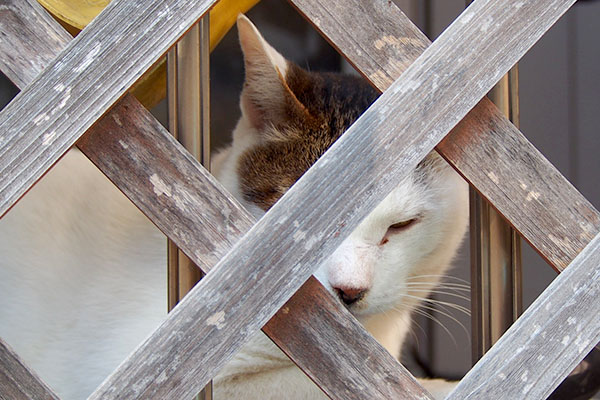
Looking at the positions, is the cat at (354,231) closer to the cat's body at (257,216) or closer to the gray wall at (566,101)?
the cat's body at (257,216)

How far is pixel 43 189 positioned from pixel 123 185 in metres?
0.77

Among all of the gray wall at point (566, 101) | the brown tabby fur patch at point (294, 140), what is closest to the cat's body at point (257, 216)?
the brown tabby fur patch at point (294, 140)

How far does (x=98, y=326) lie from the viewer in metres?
1.34

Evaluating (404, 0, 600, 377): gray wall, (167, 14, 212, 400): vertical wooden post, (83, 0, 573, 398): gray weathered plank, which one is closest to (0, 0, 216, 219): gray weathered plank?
(167, 14, 212, 400): vertical wooden post

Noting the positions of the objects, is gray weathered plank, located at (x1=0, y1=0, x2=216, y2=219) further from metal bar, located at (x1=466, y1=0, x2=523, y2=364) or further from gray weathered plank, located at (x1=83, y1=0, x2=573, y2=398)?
metal bar, located at (x1=466, y1=0, x2=523, y2=364)

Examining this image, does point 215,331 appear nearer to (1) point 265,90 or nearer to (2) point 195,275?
(2) point 195,275

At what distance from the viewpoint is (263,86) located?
4.31 feet

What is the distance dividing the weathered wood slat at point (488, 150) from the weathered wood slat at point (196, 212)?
24 cm

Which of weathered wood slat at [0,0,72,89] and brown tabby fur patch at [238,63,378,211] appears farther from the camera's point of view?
brown tabby fur patch at [238,63,378,211]

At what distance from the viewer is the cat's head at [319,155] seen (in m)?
1.25

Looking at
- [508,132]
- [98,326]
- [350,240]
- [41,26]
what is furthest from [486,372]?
[98,326]

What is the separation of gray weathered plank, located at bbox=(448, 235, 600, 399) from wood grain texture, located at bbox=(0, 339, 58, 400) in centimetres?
51

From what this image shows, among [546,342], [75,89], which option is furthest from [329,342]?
[75,89]

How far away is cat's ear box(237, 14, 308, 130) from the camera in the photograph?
1.19m
